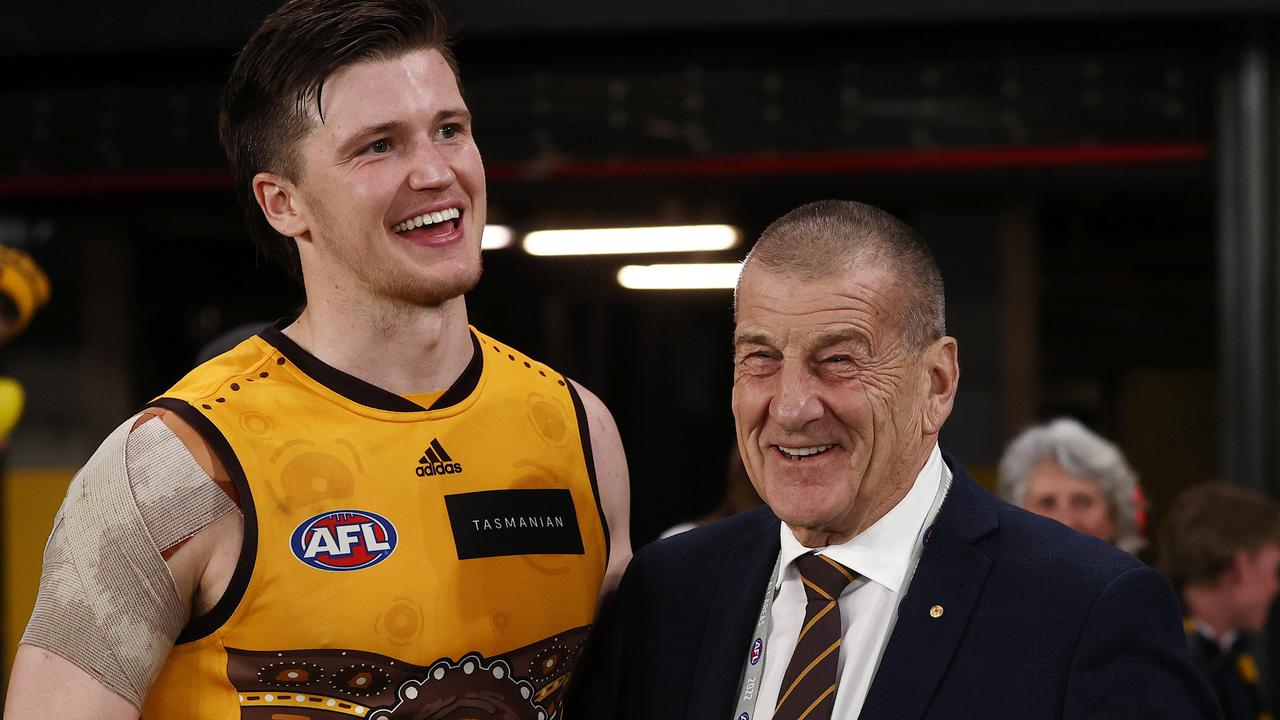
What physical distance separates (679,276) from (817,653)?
3.27 metres

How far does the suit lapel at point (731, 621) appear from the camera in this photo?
1.84 meters

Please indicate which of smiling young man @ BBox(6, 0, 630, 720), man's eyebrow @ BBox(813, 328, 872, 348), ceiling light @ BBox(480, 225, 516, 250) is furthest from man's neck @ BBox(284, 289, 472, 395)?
ceiling light @ BBox(480, 225, 516, 250)

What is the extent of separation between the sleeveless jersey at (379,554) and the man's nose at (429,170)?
0.91 ft

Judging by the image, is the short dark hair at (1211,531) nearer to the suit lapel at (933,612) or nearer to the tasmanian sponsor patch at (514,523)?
the suit lapel at (933,612)

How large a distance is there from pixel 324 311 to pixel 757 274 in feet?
1.93

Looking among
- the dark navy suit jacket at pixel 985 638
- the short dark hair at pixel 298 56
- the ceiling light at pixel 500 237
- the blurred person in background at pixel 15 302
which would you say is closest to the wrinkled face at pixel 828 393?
the dark navy suit jacket at pixel 985 638

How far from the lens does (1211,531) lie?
373cm

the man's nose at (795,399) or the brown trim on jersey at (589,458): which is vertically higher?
the man's nose at (795,399)

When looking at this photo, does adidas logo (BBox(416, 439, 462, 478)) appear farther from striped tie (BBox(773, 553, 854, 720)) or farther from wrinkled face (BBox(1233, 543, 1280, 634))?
wrinkled face (BBox(1233, 543, 1280, 634))

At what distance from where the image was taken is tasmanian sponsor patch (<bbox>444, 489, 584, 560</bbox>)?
192cm

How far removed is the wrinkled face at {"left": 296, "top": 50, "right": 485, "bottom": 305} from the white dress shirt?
0.62 meters

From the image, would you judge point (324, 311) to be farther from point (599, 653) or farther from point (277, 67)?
point (599, 653)

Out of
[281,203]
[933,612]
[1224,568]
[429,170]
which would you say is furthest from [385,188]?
[1224,568]

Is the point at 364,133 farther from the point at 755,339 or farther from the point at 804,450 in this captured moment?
the point at 804,450
